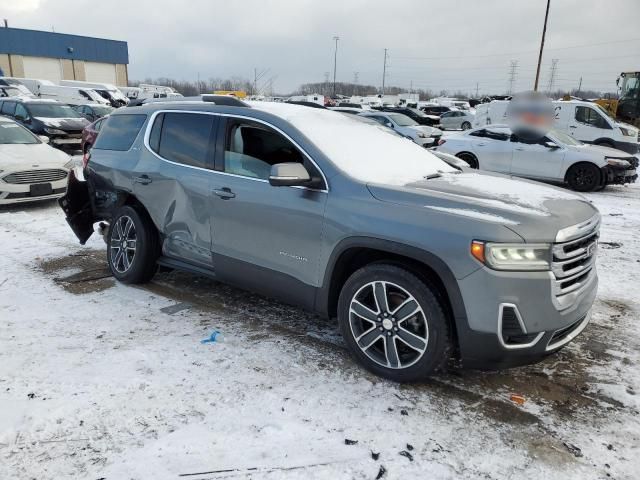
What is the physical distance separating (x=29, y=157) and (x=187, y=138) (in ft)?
18.5

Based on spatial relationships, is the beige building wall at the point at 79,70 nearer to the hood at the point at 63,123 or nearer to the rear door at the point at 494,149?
the hood at the point at 63,123

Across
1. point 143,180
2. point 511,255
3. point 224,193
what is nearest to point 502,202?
point 511,255

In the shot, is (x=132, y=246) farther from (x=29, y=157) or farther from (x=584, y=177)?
(x=584, y=177)

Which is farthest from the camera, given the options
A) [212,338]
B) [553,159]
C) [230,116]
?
[553,159]

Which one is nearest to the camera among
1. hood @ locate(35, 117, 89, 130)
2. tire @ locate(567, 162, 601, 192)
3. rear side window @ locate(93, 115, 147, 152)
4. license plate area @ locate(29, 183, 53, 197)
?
rear side window @ locate(93, 115, 147, 152)

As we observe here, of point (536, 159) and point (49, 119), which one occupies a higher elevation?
point (49, 119)

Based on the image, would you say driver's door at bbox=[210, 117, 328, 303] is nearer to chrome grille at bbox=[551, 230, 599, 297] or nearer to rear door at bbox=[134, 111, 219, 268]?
rear door at bbox=[134, 111, 219, 268]

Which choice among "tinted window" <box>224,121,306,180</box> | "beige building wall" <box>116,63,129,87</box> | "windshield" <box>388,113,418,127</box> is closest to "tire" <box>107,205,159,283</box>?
"tinted window" <box>224,121,306,180</box>

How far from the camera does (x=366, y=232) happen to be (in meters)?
3.23

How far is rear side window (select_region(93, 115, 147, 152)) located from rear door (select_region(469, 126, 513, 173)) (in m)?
9.02

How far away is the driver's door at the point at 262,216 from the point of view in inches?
140

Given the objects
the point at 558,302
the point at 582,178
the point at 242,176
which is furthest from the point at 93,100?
the point at 558,302

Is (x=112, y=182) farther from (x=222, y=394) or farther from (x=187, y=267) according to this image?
(x=222, y=394)

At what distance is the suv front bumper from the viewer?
283 cm
